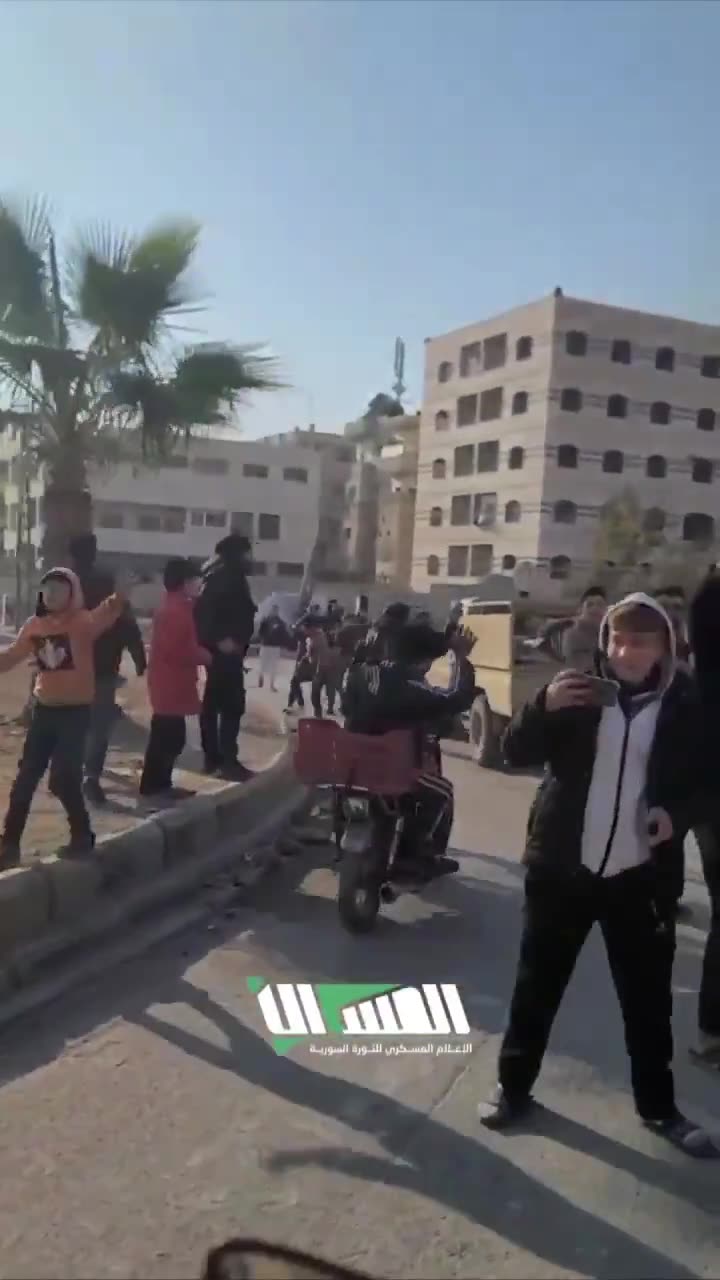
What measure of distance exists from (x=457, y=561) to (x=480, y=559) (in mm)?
1770

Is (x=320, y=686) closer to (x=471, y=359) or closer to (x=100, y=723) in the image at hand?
(x=100, y=723)

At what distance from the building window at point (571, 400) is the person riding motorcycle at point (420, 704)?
122ft

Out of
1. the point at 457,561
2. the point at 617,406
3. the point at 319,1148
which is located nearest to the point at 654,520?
the point at 617,406

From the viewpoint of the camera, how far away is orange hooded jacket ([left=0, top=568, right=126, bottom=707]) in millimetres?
5613

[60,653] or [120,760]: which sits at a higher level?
[60,653]

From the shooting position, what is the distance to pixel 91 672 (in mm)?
5777

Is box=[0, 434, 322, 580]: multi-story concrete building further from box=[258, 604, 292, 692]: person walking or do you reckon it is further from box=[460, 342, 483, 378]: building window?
box=[258, 604, 292, 692]: person walking

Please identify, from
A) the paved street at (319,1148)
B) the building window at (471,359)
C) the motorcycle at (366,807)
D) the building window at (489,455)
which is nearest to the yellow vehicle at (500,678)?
the motorcycle at (366,807)

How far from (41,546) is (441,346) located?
127 feet

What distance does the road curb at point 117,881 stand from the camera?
4559 millimetres

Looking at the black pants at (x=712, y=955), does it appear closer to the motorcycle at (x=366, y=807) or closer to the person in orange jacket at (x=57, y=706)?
the motorcycle at (x=366, y=807)

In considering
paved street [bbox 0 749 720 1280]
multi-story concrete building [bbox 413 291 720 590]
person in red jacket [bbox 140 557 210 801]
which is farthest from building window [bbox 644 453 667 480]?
paved street [bbox 0 749 720 1280]

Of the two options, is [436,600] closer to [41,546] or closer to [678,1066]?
[41,546]

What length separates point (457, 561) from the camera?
154 ft
